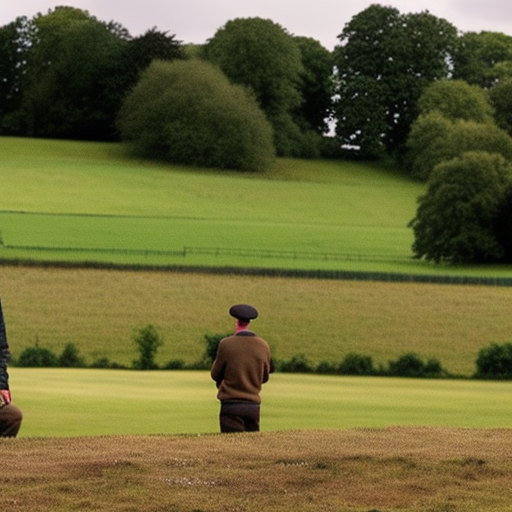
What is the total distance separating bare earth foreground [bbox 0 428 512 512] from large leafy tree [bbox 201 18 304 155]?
11603cm

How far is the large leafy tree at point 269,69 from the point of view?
422 feet

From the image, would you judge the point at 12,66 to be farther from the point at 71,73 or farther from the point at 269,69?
the point at 269,69

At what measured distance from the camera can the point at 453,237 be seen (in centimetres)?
8281

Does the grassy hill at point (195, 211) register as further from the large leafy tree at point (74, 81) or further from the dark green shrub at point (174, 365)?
the dark green shrub at point (174, 365)

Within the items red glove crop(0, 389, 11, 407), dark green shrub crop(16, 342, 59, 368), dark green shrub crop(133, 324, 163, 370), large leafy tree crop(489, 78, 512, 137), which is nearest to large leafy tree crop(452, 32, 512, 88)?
large leafy tree crop(489, 78, 512, 137)

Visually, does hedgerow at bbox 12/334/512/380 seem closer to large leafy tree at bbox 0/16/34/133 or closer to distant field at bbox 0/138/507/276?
distant field at bbox 0/138/507/276

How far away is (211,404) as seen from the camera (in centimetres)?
2503

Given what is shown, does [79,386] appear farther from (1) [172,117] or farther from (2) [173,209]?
(1) [172,117]

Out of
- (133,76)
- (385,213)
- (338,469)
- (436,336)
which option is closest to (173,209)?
(385,213)

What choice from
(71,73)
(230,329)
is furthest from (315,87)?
(230,329)

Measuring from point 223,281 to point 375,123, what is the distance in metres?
66.1

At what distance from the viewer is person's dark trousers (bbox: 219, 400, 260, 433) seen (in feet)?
44.8

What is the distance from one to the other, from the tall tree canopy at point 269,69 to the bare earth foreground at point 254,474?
11610 cm

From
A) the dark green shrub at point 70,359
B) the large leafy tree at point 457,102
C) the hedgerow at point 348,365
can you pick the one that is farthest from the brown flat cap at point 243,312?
the large leafy tree at point 457,102
